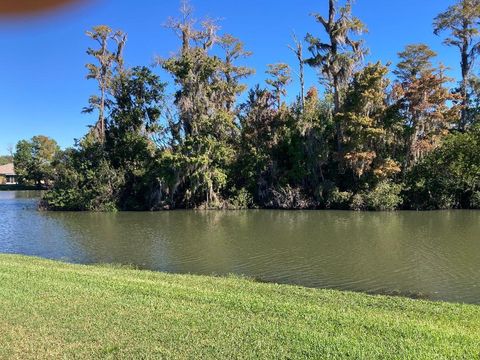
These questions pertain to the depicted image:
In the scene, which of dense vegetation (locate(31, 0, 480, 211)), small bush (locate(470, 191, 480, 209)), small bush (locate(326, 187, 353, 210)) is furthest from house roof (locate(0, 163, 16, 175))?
small bush (locate(470, 191, 480, 209))

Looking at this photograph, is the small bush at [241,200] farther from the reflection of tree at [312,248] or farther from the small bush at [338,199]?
the reflection of tree at [312,248]

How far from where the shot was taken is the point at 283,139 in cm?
3375

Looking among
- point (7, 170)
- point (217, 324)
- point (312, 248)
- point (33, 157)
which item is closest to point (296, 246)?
point (312, 248)

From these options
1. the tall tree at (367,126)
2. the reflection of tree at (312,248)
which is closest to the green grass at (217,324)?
the reflection of tree at (312,248)

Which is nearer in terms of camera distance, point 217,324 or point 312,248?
point 217,324

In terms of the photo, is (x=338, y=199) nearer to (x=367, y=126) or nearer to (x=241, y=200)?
(x=367, y=126)

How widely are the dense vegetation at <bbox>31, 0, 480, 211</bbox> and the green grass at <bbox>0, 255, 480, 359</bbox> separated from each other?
75.6ft

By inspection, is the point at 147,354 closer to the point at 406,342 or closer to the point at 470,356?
the point at 406,342

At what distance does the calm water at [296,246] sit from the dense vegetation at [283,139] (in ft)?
13.2

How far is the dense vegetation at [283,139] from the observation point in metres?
29.1

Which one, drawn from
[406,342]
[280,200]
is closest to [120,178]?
[280,200]

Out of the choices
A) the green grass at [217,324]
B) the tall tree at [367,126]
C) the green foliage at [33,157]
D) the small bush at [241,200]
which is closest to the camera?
the green grass at [217,324]

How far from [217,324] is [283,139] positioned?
2882 cm

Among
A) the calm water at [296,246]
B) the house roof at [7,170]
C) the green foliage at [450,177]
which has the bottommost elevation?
the calm water at [296,246]
